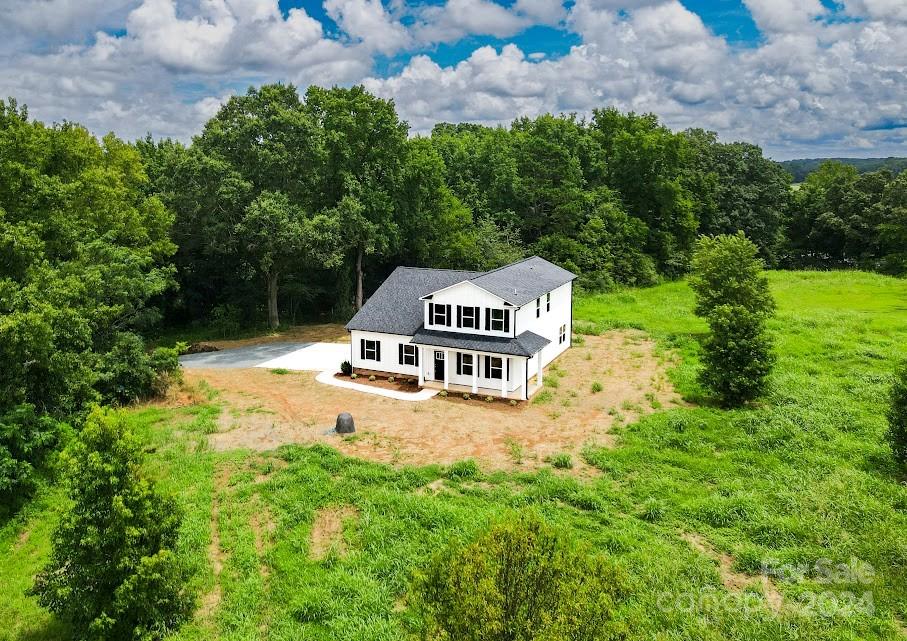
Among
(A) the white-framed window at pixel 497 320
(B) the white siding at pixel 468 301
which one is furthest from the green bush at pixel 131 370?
(A) the white-framed window at pixel 497 320

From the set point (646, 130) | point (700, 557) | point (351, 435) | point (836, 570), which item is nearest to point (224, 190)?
point (351, 435)

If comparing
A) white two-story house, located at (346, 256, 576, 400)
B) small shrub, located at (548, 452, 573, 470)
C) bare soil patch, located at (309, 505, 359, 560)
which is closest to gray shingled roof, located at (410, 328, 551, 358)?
white two-story house, located at (346, 256, 576, 400)

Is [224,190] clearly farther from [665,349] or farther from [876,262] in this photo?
[876,262]

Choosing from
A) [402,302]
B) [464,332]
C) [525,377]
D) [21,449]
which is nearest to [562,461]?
[525,377]

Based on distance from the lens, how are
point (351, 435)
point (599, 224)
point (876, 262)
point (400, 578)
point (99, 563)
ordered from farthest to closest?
point (876, 262), point (599, 224), point (351, 435), point (400, 578), point (99, 563)

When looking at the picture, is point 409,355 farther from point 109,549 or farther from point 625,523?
point 109,549

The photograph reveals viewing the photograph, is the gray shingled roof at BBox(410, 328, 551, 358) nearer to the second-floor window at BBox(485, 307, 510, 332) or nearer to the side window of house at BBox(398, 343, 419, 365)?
the second-floor window at BBox(485, 307, 510, 332)
